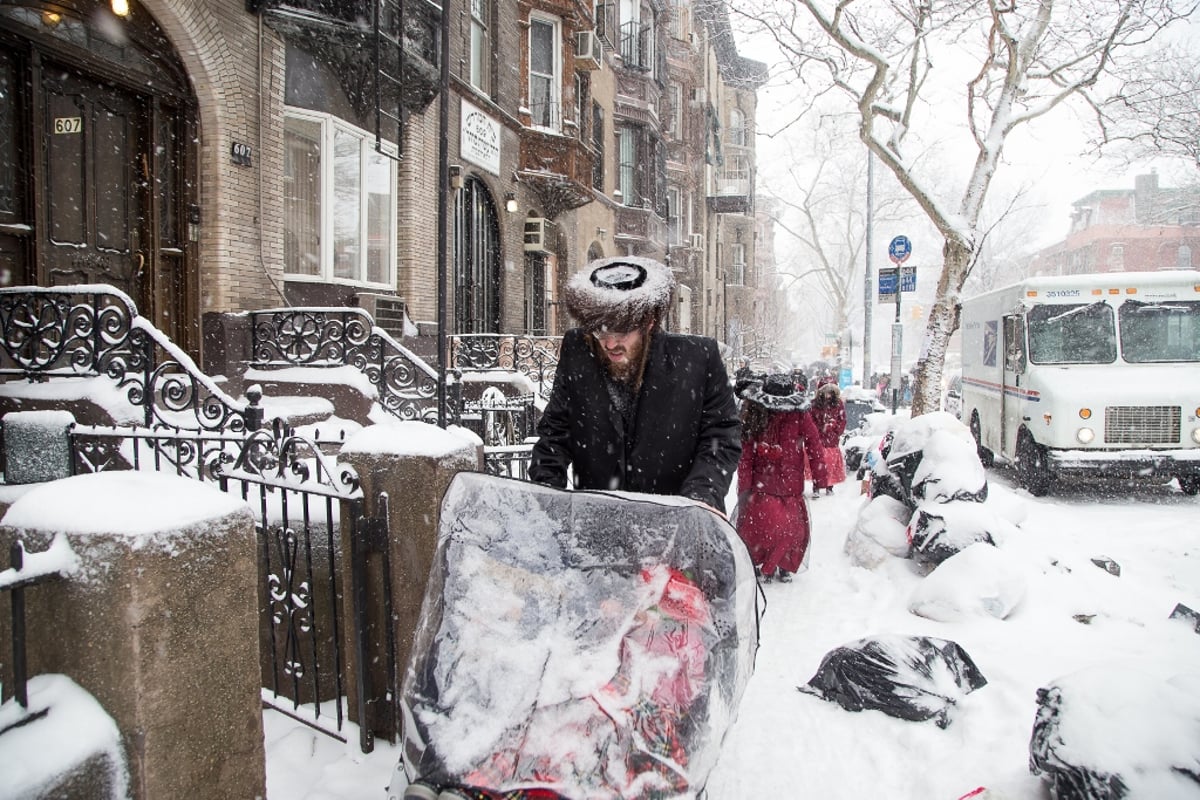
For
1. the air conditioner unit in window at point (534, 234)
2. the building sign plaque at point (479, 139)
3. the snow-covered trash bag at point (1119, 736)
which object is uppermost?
the building sign plaque at point (479, 139)

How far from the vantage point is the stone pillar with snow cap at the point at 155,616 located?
2160 millimetres

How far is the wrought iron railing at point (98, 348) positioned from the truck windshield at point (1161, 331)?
11.6 meters

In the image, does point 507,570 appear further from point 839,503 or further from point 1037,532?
point 839,503

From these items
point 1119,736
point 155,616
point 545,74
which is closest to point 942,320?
point 545,74

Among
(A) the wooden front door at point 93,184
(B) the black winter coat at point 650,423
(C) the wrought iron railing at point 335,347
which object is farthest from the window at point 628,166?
(B) the black winter coat at point 650,423

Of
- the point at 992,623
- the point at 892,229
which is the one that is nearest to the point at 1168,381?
the point at 992,623

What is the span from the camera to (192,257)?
901 centimetres

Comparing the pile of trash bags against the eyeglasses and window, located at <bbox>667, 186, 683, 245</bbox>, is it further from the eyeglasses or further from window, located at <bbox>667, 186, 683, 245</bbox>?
window, located at <bbox>667, 186, 683, 245</bbox>

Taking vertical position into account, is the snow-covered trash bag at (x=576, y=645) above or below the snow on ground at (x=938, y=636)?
above

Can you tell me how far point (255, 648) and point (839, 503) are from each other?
28.2 ft

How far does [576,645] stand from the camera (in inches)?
77.0

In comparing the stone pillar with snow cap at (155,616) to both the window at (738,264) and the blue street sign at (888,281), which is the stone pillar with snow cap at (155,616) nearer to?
the blue street sign at (888,281)

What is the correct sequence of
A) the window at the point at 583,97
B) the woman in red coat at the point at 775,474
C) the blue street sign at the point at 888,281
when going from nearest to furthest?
the woman in red coat at the point at 775,474, the blue street sign at the point at 888,281, the window at the point at 583,97

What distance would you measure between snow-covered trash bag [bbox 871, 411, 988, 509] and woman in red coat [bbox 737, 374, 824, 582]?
3.15ft
